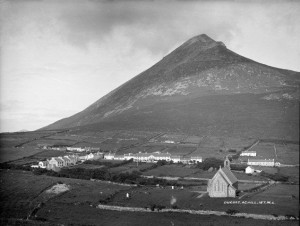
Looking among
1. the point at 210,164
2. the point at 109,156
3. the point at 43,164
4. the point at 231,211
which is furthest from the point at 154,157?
the point at 231,211

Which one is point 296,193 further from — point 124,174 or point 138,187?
point 124,174

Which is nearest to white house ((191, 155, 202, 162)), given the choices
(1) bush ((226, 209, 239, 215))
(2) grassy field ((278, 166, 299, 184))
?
(2) grassy field ((278, 166, 299, 184))

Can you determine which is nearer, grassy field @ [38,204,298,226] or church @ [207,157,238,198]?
grassy field @ [38,204,298,226]

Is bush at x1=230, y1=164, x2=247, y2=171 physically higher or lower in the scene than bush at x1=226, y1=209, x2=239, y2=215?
higher

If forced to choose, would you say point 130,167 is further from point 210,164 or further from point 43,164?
point 43,164

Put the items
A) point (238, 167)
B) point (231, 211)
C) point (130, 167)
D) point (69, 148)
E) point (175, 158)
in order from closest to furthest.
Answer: point (231, 211)
point (238, 167)
point (130, 167)
point (175, 158)
point (69, 148)

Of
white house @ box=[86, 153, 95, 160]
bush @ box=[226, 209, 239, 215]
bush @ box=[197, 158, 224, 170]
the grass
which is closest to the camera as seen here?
bush @ box=[226, 209, 239, 215]

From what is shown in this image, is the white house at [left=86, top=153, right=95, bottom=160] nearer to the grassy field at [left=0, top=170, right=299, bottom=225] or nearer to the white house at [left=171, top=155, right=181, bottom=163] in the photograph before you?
the white house at [left=171, top=155, right=181, bottom=163]
